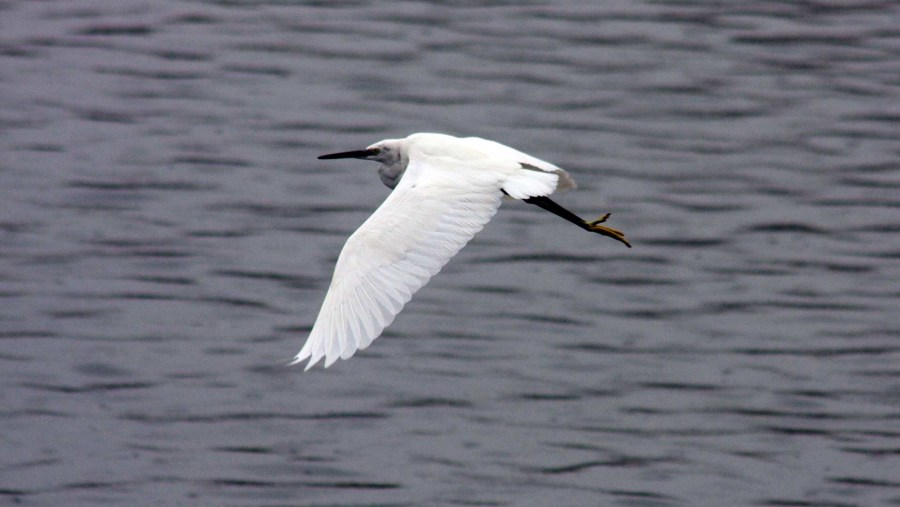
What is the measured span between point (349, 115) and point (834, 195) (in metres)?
3.47

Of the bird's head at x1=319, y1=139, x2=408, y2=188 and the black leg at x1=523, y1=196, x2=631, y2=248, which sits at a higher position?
the bird's head at x1=319, y1=139, x2=408, y2=188

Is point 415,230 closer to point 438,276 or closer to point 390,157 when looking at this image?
point 390,157

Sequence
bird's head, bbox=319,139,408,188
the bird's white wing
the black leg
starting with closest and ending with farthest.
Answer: the bird's white wing
the black leg
bird's head, bbox=319,139,408,188

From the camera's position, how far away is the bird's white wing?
5.00m

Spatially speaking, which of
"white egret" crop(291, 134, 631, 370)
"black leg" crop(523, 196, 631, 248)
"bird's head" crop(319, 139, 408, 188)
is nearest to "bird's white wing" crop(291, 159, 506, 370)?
"white egret" crop(291, 134, 631, 370)

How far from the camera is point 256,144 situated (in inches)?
418

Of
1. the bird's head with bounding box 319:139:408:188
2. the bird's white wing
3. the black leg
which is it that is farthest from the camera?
the bird's head with bounding box 319:139:408:188

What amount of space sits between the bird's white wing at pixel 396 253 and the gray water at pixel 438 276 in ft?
7.56

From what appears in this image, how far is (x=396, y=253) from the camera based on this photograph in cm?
525

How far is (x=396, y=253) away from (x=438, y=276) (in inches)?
149

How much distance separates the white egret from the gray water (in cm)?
217

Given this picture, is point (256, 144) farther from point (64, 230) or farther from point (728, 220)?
point (728, 220)

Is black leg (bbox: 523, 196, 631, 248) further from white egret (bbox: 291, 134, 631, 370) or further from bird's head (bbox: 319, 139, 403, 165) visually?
bird's head (bbox: 319, 139, 403, 165)

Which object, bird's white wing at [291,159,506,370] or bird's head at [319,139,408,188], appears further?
bird's head at [319,139,408,188]
